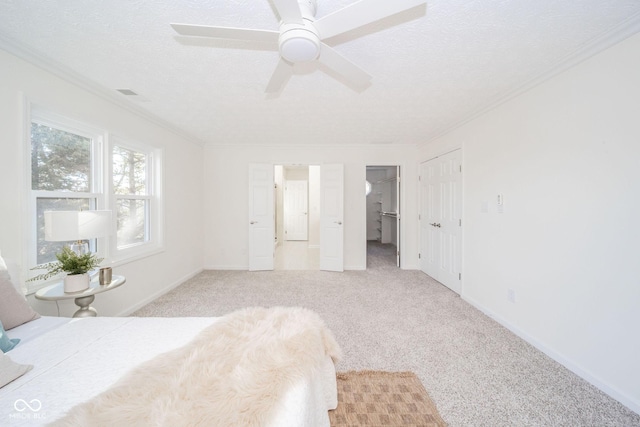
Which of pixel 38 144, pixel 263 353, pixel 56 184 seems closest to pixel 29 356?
pixel 263 353

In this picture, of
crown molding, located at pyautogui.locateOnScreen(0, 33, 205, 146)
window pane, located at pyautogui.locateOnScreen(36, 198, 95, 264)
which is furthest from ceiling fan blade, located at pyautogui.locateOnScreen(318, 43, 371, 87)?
window pane, located at pyautogui.locateOnScreen(36, 198, 95, 264)

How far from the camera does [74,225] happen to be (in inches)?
65.0

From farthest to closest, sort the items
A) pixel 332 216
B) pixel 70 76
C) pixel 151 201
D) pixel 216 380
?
pixel 332 216 < pixel 151 201 < pixel 70 76 < pixel 216 380

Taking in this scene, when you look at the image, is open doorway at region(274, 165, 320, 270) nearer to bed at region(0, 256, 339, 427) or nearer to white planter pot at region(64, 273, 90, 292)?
white planter pot at region(64, 273, 90, 292)

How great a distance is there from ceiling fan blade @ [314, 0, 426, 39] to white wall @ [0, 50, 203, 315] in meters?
2.32

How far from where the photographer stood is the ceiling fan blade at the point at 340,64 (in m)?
1.38

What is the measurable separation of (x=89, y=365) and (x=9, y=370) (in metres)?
0.25

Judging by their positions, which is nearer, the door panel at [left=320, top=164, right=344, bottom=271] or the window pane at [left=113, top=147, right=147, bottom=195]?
the window pane at [left=113, top=147, right=147, bottom=195]

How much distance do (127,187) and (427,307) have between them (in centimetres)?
403

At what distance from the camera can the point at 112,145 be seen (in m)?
2.58

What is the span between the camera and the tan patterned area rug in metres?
1.39

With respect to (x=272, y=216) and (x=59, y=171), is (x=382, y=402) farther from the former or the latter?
(x=272, y=216)

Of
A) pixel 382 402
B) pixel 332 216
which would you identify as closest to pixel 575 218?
pixel 382 402
